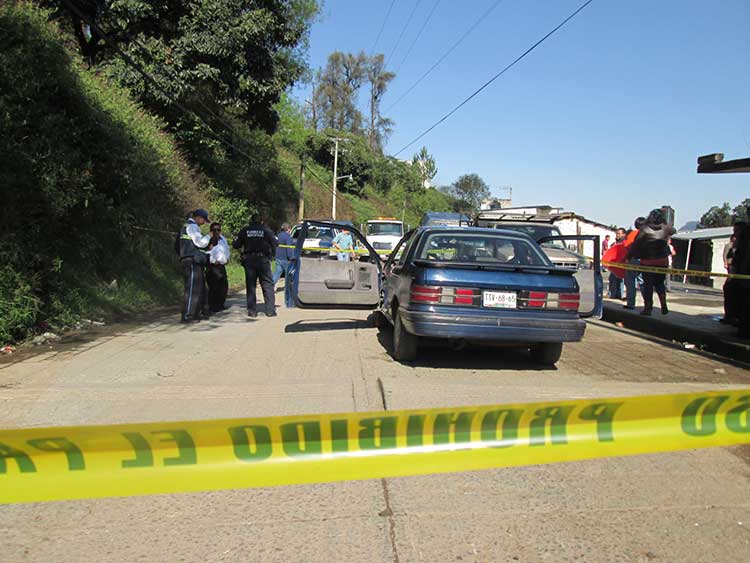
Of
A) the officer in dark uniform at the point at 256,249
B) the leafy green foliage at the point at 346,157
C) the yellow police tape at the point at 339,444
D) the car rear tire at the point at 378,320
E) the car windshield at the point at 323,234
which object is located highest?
the leafy green foliage at the point at 346,157

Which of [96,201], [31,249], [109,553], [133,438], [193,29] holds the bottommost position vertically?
[109,553]

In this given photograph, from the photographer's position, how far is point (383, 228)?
77.3ft

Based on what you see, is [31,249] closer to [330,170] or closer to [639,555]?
[639,555]

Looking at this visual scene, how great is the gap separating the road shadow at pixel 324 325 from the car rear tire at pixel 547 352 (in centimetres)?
357

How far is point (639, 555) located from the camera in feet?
9.52

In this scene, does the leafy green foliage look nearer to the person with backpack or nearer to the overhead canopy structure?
the person with backpack

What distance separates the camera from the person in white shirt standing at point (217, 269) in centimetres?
1070

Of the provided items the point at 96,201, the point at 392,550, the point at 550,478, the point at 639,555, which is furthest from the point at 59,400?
the point at 96,201

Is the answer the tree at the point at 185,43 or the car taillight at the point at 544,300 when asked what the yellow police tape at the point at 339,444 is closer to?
the car taillight at the point at 544,300

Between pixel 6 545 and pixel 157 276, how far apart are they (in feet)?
37.0

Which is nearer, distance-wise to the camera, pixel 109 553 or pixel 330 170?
pixel 109 553

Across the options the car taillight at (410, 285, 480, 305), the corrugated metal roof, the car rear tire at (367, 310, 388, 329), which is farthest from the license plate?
the corrugated metal roof

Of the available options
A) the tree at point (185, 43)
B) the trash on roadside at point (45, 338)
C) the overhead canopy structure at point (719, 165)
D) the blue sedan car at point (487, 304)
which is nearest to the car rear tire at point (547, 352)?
the blue sedan car at point (487, 304)

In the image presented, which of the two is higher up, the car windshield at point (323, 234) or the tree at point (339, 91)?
the tree at point (339, 91)
